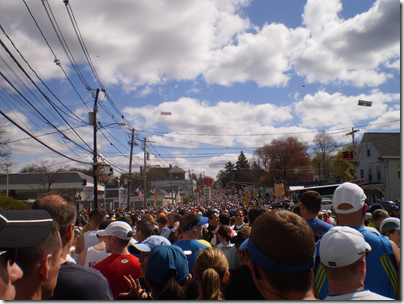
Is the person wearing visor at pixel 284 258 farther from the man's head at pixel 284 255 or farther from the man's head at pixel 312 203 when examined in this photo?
the man's head at pixel 312 203

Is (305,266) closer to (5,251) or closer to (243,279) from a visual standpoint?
(243,279)

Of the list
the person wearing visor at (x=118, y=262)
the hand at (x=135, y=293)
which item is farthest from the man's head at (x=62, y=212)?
the person wearing visor at (x=118, y=262)

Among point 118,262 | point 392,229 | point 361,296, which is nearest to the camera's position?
point 361,296

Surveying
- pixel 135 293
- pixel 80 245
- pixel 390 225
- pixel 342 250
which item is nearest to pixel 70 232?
pixel 135 293

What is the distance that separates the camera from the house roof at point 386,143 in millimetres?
34281

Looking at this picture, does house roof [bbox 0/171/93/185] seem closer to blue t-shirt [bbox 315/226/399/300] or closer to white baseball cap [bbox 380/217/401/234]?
white baseball cap [bbox 380/217/401/234]

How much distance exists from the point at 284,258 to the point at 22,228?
1.42m

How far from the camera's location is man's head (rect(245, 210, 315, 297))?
154 centimetres

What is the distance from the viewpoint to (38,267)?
60.5 inches

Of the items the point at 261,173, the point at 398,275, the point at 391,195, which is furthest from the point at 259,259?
the point at 261,173

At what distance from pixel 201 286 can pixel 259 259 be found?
1.03 metres

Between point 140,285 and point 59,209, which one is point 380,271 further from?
point 59,209

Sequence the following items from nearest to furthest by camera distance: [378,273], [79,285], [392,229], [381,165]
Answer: [79,285]
[378,273]
[392,229]
[381,165]

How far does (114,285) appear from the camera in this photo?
10.1ft
